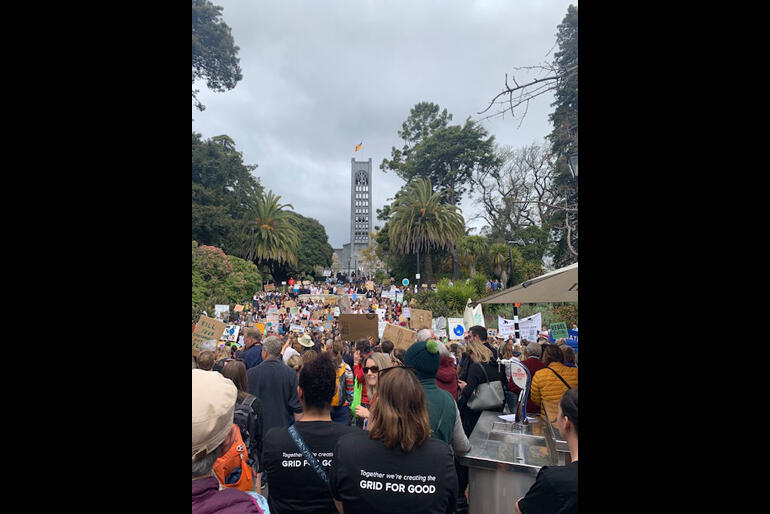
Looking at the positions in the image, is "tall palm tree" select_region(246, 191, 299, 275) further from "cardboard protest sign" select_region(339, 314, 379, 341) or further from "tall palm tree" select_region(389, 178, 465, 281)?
"cardboard protest sign" select_region(339, 314, 379, 341)

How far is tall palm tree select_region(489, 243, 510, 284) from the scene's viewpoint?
114ft

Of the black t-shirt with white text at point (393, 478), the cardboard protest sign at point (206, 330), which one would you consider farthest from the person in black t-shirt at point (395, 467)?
the cardboard protest sign at point (206, 330)

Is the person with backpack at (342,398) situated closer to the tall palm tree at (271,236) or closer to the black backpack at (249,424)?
the black backpack at (249,424)

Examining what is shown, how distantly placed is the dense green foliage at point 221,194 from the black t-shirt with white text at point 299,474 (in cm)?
3416

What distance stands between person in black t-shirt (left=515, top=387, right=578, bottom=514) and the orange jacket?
5.86ft

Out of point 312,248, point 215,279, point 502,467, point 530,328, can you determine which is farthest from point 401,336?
point 312,248

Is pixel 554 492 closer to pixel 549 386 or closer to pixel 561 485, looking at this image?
pixel 561 485

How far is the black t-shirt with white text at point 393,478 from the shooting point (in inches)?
78.7
